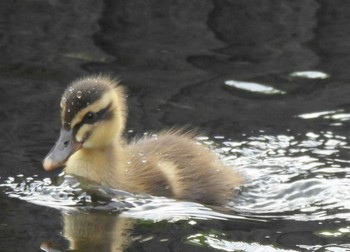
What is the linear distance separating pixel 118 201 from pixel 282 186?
913 mm

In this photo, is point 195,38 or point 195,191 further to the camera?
point 195,38

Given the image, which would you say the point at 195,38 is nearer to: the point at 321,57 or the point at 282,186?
the point at 321,57

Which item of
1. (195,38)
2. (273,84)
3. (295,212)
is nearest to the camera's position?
(295,212)

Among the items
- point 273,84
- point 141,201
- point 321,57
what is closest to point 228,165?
point 141,201

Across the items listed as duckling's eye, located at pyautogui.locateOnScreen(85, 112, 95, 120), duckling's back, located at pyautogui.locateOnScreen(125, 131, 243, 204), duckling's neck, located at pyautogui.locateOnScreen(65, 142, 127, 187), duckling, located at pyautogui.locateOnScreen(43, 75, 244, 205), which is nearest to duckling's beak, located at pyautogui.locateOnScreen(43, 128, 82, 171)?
duckling, located at pyautogui.locateOnScreen(43, 75, 244, 205)

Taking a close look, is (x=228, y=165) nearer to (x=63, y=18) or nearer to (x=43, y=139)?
(x=43, y=139)

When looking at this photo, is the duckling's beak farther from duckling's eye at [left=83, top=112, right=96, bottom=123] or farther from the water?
the water

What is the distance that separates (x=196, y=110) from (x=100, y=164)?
1.20 m

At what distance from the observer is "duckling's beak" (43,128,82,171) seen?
602cm

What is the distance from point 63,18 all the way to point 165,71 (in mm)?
1087

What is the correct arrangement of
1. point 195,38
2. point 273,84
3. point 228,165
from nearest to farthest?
1. point 228,165
2. point 273,84
3. point 195,38

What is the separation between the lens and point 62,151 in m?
6.04

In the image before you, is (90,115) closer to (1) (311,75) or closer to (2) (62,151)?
(2) (62,151)

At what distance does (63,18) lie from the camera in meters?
8.66
